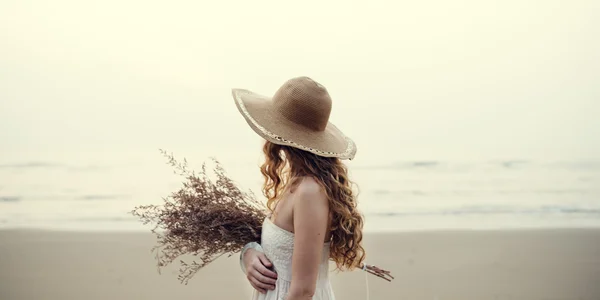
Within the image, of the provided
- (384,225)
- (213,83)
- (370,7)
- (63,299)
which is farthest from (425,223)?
(63,299)

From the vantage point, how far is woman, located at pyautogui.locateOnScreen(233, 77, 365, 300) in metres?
1.82

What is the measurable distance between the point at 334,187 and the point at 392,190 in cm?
519

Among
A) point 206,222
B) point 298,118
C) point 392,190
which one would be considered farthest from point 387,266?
point 298,118

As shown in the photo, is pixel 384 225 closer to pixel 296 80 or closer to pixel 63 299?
pixel 63 299

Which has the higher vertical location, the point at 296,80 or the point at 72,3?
the point at 72,3

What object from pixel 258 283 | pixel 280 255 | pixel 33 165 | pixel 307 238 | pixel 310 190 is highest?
pixel 310 190

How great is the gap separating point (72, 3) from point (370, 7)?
3.41 metres

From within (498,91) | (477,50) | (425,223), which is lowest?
(425,223)

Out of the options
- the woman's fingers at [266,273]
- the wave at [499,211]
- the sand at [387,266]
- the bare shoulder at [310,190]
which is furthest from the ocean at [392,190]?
the bare shoulder at [310,190]

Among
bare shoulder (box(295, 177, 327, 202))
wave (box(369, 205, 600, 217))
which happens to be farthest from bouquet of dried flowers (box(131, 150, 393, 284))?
wave (box(369, 205, 600, 217))

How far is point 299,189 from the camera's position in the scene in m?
1.80

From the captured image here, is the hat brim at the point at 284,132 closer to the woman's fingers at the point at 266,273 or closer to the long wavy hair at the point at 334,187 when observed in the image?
the long wavy hair at the point at 334,187

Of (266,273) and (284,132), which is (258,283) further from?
(284,132)

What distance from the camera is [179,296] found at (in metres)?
4.88
